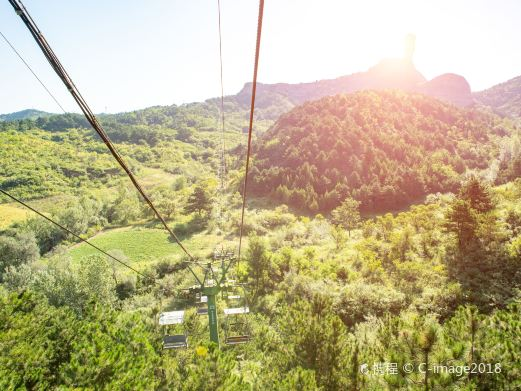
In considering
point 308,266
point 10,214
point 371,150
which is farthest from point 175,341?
point 371,150

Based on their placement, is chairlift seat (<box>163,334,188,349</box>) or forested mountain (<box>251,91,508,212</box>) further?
forested mountain (<box>251,91,508,212</box>)

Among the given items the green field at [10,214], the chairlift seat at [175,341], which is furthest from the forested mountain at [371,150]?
the chairlift seat at [175,341]

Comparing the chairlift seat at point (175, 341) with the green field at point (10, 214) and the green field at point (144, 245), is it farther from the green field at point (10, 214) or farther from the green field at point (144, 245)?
the green field at point (10, 214)

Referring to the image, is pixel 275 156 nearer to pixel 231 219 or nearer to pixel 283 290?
pixel 231 219

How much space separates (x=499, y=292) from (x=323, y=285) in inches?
523

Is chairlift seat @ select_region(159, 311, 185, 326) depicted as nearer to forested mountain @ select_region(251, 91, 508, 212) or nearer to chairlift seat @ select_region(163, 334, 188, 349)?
chairlift seat @ select_region(163, 334, 188, 349)

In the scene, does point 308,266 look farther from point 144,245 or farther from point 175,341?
point 144,245

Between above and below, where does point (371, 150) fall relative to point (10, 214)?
above

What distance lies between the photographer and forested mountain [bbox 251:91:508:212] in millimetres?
74875

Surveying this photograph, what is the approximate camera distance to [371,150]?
86.9m

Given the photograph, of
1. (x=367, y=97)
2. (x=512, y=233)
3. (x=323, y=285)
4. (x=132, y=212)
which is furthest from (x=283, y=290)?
(x=367, y=97)

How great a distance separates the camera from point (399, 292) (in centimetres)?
2527

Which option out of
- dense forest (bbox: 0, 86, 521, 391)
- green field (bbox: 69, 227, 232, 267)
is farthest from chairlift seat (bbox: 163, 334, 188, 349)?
green field (bbox: 69, 227, 232, 267)

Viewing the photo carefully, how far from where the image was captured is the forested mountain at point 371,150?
74.9 metres
